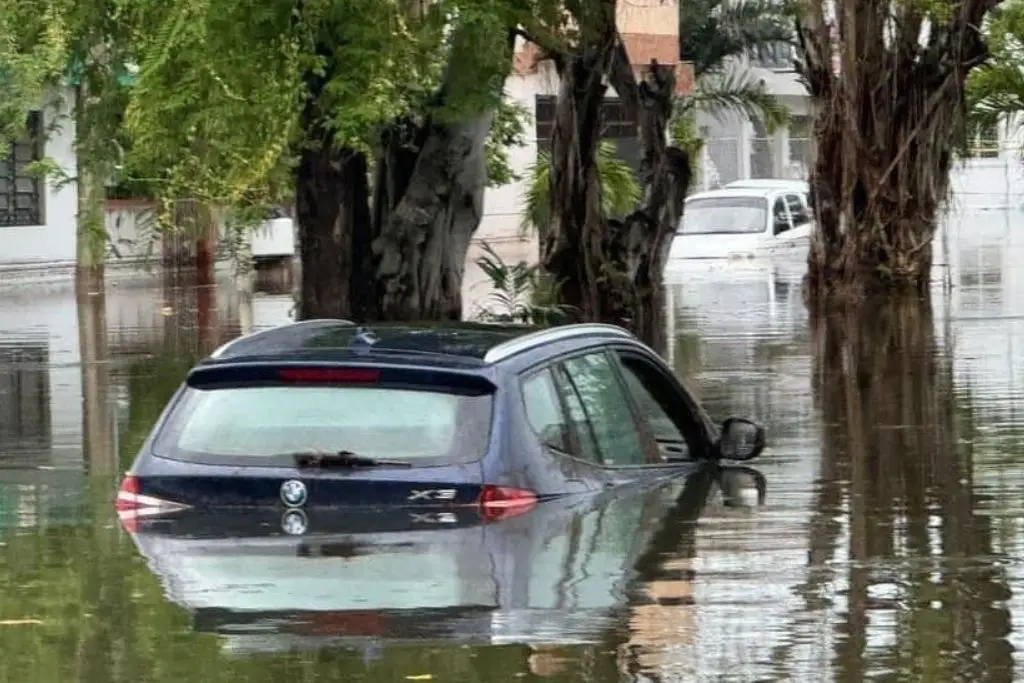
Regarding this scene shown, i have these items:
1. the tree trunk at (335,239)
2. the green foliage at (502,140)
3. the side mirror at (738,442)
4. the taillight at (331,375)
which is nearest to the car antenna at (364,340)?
the taillight at (331,375)

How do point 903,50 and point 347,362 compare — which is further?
point 903,50

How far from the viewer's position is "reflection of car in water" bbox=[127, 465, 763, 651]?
7250mm

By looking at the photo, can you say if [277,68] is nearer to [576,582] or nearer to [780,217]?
[576,582]

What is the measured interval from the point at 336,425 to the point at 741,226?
2897 cm

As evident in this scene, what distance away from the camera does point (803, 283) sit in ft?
100

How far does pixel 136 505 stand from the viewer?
8461 mm

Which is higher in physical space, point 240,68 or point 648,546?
point 240,68

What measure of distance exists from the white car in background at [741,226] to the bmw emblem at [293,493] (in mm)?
27820

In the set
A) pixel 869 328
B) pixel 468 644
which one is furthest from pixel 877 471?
pixel 869 328

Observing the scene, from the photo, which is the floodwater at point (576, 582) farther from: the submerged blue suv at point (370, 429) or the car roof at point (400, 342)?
the car roof at point (400, 342)

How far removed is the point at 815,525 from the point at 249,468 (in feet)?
9.21

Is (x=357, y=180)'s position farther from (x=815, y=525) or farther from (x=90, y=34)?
(x=815, y=525)

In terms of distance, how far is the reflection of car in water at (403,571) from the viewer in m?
7.25

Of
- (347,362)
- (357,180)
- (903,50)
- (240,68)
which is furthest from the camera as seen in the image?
(903,50)
